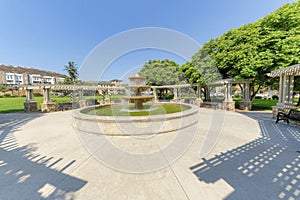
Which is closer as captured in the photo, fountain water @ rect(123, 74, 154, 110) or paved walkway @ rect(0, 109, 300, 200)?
paved walkway @ rect(0, 109, 300, 200)

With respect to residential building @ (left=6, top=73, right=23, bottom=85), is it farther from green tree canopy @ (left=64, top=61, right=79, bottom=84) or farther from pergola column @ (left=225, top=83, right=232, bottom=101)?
pergola column @ (left=225, top=83, right=232, bottom=101)

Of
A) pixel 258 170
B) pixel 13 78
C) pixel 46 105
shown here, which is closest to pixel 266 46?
pixel 258 170

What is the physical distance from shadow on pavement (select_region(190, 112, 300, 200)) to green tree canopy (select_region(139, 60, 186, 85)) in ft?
61.3

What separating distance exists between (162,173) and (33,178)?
9.68ft

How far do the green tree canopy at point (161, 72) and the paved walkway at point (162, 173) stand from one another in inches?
748

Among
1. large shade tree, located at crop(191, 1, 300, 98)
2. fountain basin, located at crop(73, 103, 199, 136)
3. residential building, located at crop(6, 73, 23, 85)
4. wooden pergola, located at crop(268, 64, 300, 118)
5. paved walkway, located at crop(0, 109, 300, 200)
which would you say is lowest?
paved walkway, located at crop(0, 109, 300, 200)

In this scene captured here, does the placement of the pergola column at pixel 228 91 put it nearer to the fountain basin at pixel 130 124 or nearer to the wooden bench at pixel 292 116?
the wooden bench at pixel 292 116

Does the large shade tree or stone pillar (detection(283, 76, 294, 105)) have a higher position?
the large shade tree

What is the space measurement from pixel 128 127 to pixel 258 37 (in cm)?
1292

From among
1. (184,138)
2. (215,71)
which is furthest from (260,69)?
(184,138)

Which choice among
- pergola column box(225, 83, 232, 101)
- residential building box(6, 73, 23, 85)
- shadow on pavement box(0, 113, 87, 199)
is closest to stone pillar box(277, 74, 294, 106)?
pergola column box(225, 83, 232, 101)

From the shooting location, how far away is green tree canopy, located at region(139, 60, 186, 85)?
24.6m

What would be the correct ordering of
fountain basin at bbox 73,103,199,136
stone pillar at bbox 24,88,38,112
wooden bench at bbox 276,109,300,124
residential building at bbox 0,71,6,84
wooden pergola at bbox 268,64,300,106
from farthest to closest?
residential building at bbox 0,71,6,84 < stone pillar at bbox 24,88,38,112 < wooden pergola at bbox 268,64,300,106 < wooden bench at bbox 276,109,300,124 < fountain basin at bbox 73,103,199,136

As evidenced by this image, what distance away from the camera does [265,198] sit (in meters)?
2.18
